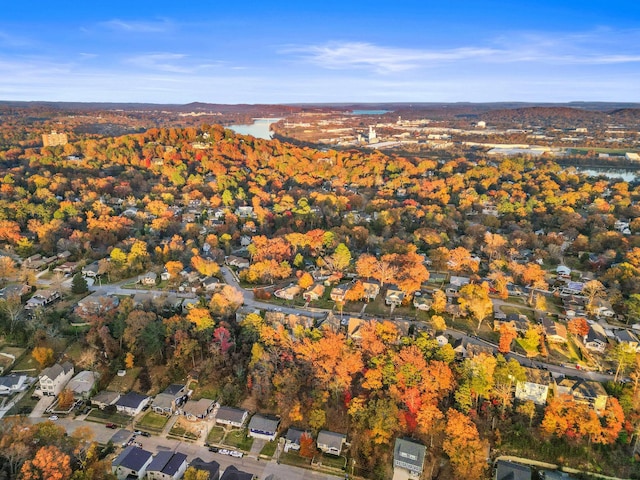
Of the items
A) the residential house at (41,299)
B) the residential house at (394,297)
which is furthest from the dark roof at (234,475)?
the residential house at (41,299)

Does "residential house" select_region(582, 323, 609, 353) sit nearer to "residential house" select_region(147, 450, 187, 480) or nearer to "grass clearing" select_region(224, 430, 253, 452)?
"grass clearing" select_region(224, 430, 253, 452)

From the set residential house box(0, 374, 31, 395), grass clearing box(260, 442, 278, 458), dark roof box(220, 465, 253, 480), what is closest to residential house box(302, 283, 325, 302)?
grass clearing box(260, 442, 278, 458)

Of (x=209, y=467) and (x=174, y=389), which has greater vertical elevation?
(x=174, y=389)

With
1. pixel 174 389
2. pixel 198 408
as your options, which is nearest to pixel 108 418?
pixel 174 389

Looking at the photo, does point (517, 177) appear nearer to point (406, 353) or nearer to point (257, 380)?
point (406, 353)

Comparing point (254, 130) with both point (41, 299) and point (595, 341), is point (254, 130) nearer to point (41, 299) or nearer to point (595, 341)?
point (41, 299)

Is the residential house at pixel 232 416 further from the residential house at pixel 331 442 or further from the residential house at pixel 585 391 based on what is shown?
the residential house at pixel 585 391

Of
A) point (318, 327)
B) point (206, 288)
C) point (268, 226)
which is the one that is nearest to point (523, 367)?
point (318, 327)
